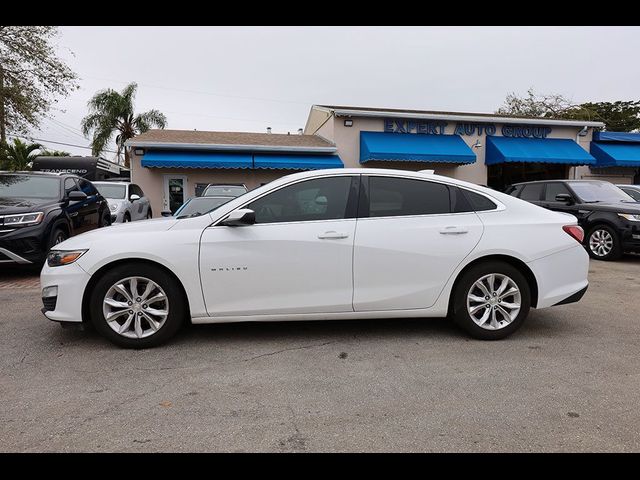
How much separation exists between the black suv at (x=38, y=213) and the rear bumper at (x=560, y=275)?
21.5 ft

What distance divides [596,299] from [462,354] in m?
3.01

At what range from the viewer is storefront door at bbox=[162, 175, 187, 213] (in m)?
17.1

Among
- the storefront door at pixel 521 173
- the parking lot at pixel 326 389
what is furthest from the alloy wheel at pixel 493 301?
the storefront door at pixel 521 173

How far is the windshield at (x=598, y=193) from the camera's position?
30.6 ft

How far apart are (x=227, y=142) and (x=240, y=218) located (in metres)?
14.3

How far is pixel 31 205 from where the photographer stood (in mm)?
6824

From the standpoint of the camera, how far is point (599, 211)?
8.94 metres

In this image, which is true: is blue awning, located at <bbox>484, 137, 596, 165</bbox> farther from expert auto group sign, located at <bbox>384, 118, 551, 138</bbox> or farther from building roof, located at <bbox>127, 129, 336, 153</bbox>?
building roof, located at <bbox>127, 129, 336, 153</bbox>

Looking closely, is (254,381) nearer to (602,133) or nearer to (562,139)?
(562,139)

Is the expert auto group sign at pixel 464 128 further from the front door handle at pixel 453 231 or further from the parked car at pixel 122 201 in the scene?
the front door handle at pixel 453 231

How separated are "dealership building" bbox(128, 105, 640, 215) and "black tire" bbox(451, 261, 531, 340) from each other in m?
12.8

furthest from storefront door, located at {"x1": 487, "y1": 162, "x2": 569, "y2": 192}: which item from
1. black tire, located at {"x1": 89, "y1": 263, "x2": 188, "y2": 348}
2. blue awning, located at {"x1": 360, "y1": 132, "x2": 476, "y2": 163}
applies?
black tire, located at {"x1": 89, "y1": 263, "x2": 188, "y2": 348}

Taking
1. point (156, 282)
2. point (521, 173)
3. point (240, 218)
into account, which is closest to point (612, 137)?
point (521, 173)

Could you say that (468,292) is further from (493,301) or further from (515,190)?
(515,190)
